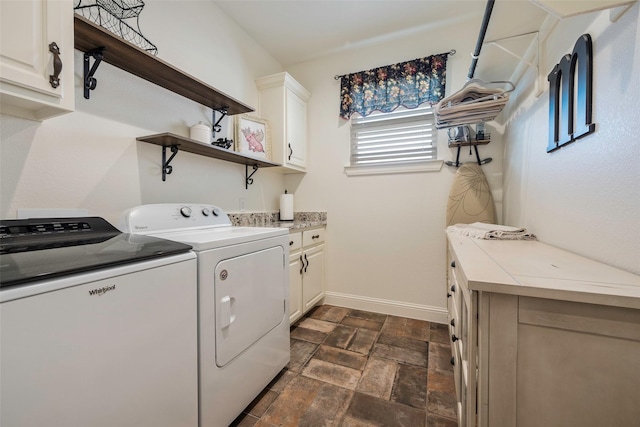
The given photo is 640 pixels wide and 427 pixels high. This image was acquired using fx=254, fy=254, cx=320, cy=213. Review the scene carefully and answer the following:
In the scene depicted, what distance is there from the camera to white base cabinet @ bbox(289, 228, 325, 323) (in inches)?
86.0

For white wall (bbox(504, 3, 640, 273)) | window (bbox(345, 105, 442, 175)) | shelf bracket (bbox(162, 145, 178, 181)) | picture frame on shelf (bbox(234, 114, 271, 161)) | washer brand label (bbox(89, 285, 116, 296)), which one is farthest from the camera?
window (bbox(345, 105, 442, 175))

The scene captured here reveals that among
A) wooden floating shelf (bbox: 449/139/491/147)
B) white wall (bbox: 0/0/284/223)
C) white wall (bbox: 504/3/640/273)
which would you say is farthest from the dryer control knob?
wooden floating shelf (bbox: 449/139/491/147)

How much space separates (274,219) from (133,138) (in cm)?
151

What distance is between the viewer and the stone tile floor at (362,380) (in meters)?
1.32

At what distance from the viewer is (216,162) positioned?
81.5 inches

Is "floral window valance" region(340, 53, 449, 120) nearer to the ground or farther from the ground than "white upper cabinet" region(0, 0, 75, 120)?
farther from the ground

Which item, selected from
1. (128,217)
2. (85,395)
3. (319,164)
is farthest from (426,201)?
(85,395)

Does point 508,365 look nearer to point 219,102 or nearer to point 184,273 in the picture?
point 184,273

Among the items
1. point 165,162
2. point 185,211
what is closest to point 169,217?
point 185,211

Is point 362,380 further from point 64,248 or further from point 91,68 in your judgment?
point 91,68

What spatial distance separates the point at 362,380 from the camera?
63.1 inches

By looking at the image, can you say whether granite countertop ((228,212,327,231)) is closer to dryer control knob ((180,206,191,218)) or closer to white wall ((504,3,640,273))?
dryer control knob ((180,206,191,218))

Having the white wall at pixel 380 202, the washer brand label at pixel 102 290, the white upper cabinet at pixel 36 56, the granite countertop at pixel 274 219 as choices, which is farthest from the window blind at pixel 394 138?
the washer brand label at pixel 102 290

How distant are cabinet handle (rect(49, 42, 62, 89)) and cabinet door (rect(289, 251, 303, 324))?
1.65m
